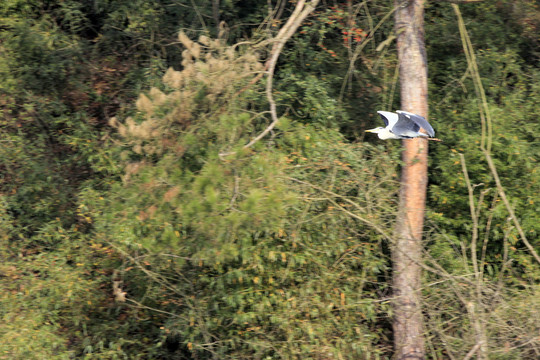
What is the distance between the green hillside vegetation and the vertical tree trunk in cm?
14

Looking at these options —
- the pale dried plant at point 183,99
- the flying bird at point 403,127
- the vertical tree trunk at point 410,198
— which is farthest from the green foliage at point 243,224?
the flying bird at point 403,127

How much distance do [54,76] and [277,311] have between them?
3735mm

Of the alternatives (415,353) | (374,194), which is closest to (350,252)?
(374,194)

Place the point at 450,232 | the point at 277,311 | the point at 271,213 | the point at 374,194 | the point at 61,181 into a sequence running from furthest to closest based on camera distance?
the point at 61,181 < the point at 450,232 < the point at 374,194 < the point at 277,311 < the point at 271,213

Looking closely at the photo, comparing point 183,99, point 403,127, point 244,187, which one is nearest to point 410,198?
point 403,127

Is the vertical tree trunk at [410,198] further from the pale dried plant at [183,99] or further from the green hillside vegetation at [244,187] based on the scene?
the pale dried plant at [183,99]

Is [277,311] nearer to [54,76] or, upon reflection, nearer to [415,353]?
[415,353]

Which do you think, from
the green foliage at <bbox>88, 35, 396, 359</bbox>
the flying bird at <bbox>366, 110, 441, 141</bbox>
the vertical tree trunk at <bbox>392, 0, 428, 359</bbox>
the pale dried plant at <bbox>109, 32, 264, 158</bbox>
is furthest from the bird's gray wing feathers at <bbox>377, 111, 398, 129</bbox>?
the pale dried plant at <bbox>109, 32, 264, 158</bbox>

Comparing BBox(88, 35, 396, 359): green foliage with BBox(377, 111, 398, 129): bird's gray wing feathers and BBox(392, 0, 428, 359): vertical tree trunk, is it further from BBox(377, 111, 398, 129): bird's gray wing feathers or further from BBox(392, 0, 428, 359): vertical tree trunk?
BBox(377, 111, 398, 129): bird's gray wing feathers

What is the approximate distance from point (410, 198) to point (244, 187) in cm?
186

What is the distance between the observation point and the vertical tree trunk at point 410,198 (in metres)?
5.74

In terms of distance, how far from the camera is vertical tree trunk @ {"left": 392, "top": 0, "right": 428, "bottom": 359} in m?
5.74

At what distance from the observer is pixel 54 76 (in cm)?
733

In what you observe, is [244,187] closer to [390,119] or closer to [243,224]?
[243,224]
